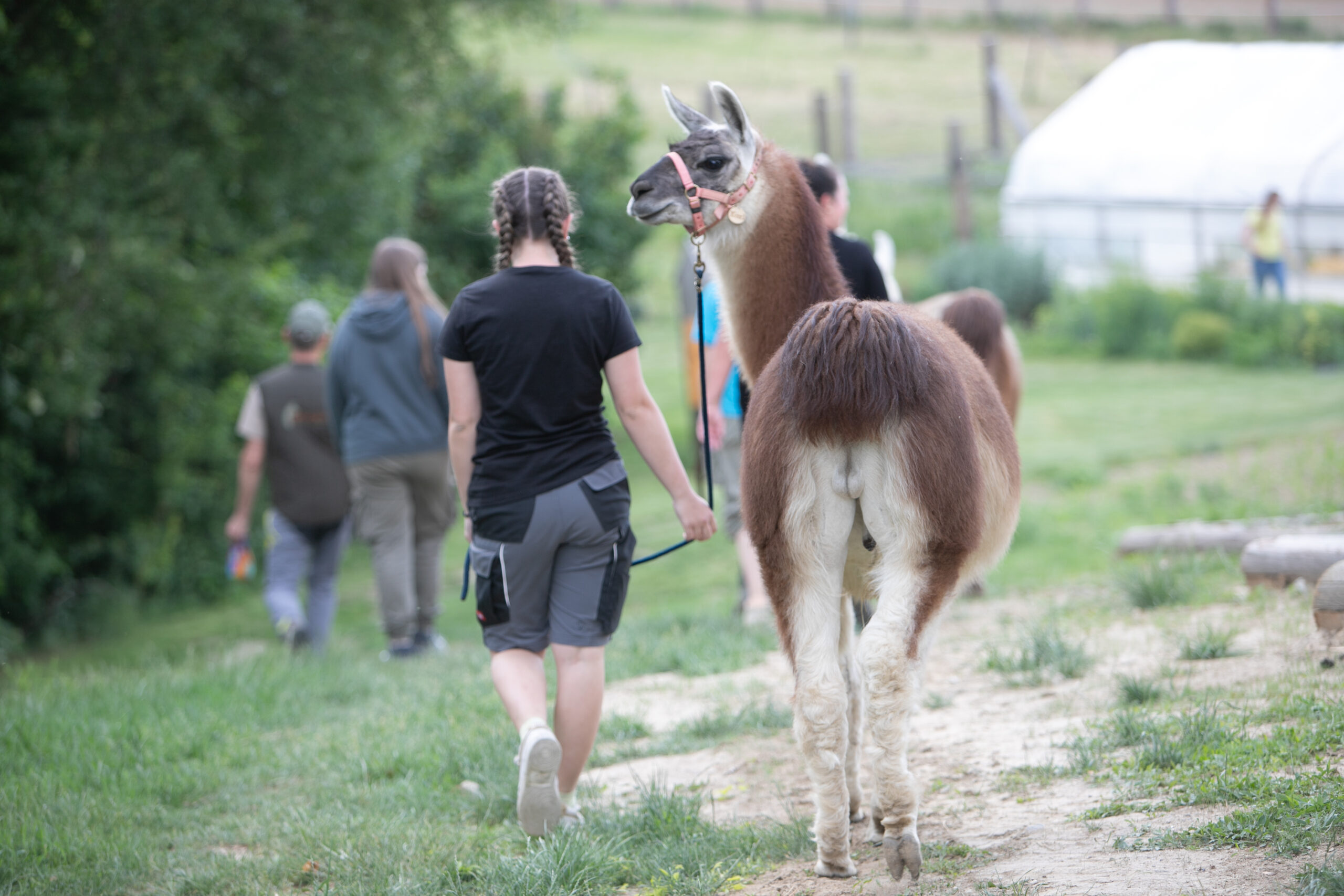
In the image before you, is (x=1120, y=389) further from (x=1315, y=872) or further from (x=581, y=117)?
(x=1315, y=872)

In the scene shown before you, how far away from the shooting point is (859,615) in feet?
15.5

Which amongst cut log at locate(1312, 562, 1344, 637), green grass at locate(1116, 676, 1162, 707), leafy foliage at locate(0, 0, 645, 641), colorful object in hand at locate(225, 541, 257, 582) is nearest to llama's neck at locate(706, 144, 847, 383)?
green grass at locate(1116, 676, 1162, 707)

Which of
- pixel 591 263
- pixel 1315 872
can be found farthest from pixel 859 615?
pixel 591 263

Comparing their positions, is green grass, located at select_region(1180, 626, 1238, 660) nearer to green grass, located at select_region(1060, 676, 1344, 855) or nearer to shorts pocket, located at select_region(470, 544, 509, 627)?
green grass, located at select_region(1060, 676, 1344, 855)

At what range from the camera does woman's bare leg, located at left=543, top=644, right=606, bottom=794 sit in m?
3.98

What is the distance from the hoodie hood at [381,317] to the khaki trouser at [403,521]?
2.35 ft

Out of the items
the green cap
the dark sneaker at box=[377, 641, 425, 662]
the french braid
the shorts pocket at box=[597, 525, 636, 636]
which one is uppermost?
the french braid

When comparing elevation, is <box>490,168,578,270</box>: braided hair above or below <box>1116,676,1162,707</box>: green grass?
above

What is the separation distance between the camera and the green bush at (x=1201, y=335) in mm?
15791

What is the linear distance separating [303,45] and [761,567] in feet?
26.9

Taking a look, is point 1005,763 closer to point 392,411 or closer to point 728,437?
point 728,437

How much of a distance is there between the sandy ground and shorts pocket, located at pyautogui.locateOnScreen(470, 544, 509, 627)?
777 millimetres

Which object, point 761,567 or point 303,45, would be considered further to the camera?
point 303,45

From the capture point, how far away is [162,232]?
9.03 metres
